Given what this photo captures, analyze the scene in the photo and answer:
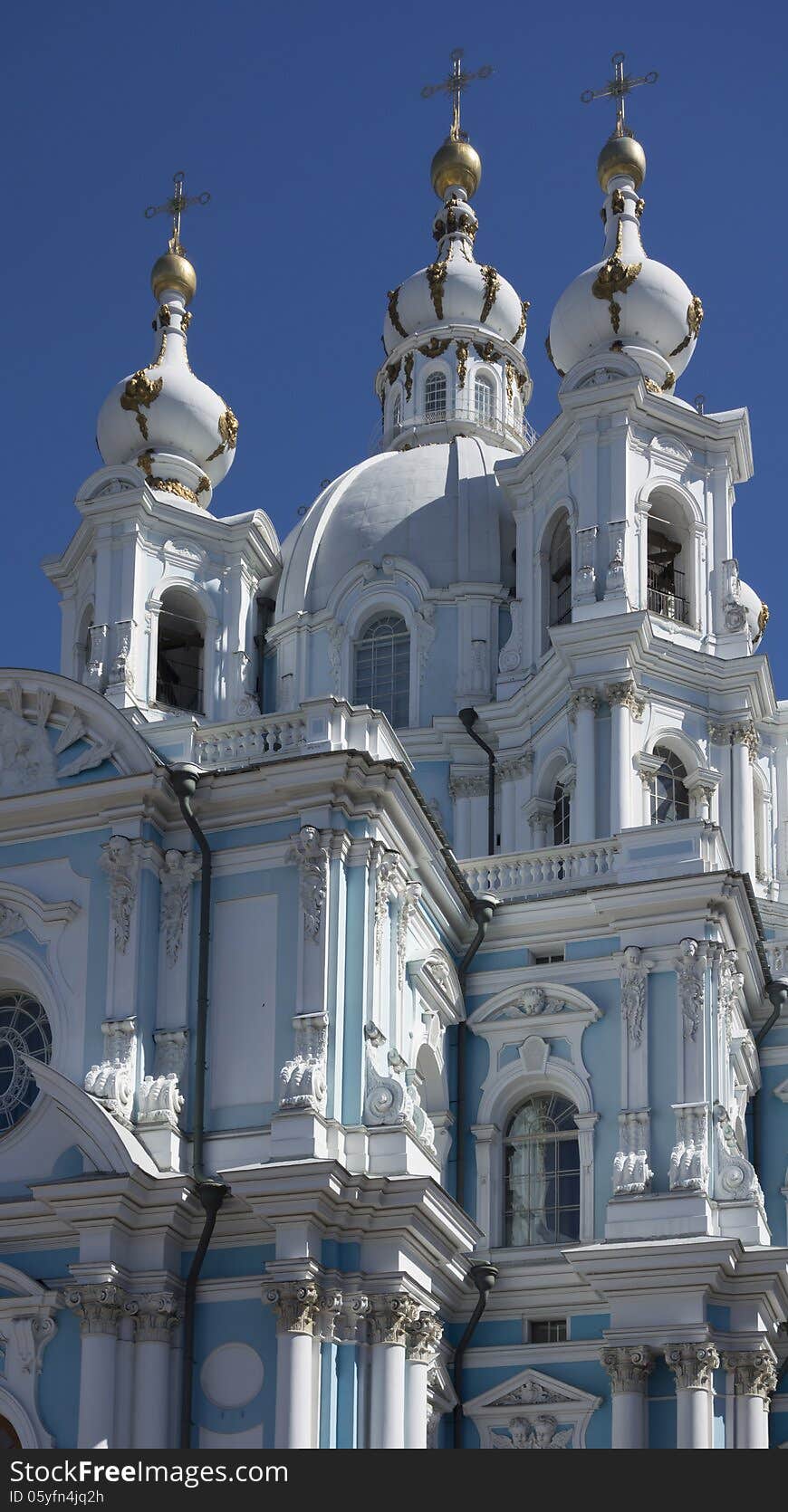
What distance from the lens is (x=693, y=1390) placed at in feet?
91.6

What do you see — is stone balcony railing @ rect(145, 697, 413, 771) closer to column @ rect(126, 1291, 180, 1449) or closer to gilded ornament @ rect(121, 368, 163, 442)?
column @ rect(126, 1291, 180, 1449)

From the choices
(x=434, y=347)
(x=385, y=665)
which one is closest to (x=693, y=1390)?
(x=385, y=665)

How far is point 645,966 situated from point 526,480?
10629 millimetres

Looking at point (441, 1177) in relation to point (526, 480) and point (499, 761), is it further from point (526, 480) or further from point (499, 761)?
point (526, 480)

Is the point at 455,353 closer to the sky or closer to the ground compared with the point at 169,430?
closer to the sky

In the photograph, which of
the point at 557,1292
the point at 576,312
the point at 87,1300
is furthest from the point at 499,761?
the point at 87,1300

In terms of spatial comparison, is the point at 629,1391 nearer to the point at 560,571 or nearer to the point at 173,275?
the point at 560,571

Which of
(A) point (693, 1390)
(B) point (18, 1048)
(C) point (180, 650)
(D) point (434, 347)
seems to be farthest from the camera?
(D) point (434, 347)

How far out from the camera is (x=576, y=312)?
3903cm

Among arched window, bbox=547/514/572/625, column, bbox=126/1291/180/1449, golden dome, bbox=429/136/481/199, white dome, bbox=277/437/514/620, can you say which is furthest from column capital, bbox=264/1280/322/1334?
golden dome, bbox=429/136/481/199

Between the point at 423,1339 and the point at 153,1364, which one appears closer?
the point at 153,1364

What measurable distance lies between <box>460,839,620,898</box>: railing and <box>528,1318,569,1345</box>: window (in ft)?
17.1

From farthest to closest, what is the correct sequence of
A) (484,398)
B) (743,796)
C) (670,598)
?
1. (484,398)
2. (670,598)
3. (743,796)

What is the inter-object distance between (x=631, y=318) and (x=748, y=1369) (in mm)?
16683
